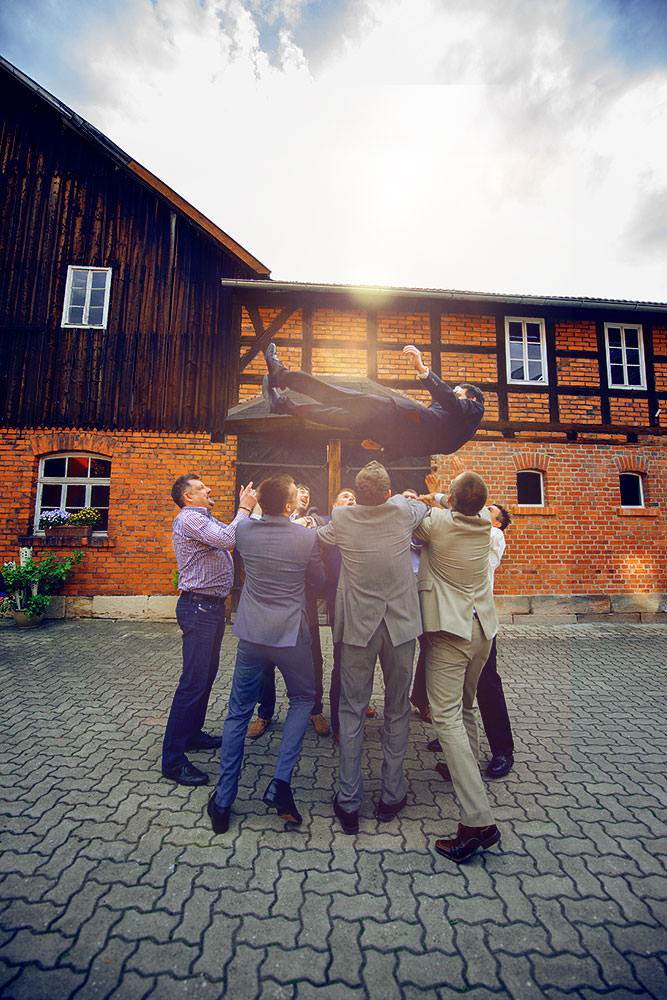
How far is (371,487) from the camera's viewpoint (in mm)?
2758

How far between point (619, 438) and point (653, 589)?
2.97 meters

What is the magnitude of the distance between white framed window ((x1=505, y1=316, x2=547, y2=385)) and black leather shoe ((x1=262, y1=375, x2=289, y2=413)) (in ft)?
22.1

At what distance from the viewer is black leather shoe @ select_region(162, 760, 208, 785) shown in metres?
3.01

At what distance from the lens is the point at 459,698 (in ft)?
8.51

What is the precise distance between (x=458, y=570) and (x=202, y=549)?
1.81 meters

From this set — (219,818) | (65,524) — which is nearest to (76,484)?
(65,524)

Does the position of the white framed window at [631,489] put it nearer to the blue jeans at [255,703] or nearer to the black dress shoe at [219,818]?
the blue jeans at [255,703]

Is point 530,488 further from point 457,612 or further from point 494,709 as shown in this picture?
point 457,612

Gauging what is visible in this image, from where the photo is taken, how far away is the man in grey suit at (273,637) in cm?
259

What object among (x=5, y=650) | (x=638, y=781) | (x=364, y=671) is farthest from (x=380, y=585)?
(x=5, y=650)

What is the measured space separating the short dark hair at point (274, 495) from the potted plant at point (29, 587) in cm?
610

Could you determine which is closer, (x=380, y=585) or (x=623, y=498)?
(x=380, y=585)

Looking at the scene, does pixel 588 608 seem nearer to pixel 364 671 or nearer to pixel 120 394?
pixel 364 671

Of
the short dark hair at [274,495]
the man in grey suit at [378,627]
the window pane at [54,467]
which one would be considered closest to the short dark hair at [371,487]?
the man in grey suit at [378,627]
